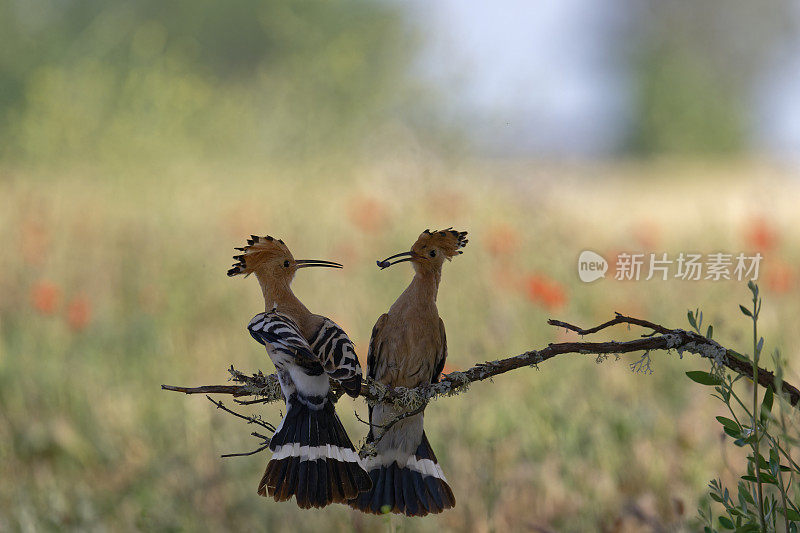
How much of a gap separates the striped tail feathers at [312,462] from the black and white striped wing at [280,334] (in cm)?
12

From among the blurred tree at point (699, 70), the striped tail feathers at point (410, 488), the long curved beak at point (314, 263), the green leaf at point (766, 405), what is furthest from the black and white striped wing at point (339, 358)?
the blurred tree at point (699, 70)

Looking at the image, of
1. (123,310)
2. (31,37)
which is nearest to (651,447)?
(123,310)

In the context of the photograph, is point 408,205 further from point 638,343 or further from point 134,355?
point 638,343

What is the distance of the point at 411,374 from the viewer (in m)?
2.03

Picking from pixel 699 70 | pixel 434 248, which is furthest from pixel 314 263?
pixel 699 70

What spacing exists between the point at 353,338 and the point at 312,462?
158 inches

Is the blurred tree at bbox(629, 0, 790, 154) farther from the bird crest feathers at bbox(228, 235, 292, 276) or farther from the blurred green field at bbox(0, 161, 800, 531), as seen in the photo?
the bird crest feathers at bbox(228, 235, 292, 276)

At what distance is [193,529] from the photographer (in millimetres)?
4121

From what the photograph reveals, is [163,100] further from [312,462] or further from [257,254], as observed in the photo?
[312,462]

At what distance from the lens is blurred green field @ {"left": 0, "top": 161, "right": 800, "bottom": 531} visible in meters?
4.30

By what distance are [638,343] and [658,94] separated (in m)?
49.4

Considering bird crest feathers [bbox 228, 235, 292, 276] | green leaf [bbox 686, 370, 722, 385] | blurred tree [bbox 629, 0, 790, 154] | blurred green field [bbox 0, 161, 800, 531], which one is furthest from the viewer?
blurred tree [bbox 629, 0, 790, 154]

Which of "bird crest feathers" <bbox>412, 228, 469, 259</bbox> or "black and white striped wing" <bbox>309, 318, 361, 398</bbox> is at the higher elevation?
"bird crest feathers" <bbox>412, 228, 469, 259</bbox>

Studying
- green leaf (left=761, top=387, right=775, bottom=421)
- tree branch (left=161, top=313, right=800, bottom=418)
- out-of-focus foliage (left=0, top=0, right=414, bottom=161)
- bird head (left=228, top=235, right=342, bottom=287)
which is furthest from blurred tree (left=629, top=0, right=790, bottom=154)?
bird head (left=228, top=235, right=342, bottom=287)
